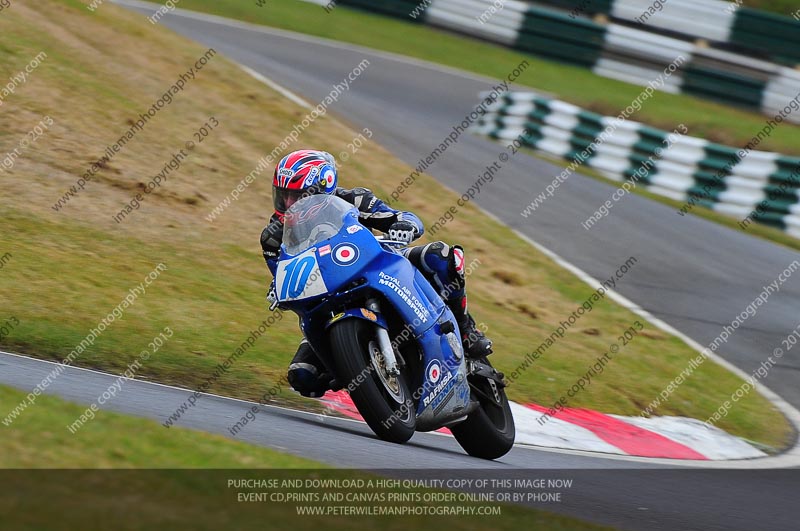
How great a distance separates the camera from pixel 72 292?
32.6ft

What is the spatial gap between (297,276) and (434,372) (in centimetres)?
103

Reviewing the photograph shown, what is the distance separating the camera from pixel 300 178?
7.01 meters

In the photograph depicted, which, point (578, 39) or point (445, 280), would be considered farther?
point (578, 39)

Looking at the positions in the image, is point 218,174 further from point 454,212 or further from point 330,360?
point 330,360

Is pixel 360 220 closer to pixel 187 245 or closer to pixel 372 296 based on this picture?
pixel 372 296

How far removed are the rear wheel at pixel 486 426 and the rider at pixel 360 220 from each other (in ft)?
0.76

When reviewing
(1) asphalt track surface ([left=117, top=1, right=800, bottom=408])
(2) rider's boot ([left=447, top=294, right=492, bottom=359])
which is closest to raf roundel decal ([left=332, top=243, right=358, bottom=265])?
(2) rider's boot ([left=447, top=294, right=492, bottom=359])

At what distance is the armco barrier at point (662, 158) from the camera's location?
1795 centimetres

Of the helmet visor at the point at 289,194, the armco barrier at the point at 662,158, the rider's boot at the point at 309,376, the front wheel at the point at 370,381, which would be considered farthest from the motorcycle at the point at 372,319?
the armco barrier at the point at 662,158

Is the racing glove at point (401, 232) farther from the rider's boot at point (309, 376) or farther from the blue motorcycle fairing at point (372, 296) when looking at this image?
the rider's boot at point (309, 376)

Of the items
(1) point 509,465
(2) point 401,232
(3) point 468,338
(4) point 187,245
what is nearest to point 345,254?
(2) point 401,232

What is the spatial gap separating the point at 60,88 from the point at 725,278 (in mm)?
9020

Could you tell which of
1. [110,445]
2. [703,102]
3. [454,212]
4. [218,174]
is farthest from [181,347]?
[703,102]

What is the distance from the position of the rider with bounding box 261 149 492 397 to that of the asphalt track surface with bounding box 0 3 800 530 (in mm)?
401
